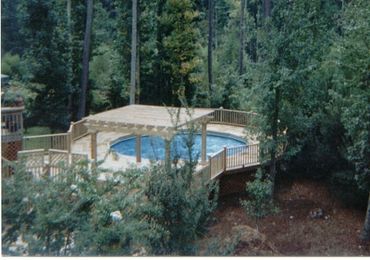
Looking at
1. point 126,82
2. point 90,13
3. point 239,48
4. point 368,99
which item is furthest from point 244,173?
point 239,48

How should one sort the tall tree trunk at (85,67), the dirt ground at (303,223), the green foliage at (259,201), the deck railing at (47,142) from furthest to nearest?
the tall tree trunk at (85,67) < the deck railing at (47,142) < the green foliage at (259,201) < the dirt ground at (303,223)

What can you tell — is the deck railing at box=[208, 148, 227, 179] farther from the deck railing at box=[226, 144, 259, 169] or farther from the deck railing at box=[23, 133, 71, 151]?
the deck railing at box=[23, 133, 71, 151]

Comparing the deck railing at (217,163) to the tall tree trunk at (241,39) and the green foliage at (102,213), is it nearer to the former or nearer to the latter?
the green foliage at (102,213)

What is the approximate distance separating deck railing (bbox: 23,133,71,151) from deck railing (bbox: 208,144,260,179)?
3292 millimetres

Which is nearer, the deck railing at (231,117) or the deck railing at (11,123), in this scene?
the deck railing at (11,123)

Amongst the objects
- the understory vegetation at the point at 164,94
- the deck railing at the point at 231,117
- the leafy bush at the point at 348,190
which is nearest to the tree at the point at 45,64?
the understory vegetation at the point at 164,94

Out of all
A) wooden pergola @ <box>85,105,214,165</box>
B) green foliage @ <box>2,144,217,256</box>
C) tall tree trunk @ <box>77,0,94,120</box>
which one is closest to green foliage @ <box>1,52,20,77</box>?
wooden pergola @ <box>85,105,214,165</box>

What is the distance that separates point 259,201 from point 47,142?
462 centimetres

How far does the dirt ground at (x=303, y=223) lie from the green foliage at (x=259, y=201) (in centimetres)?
27

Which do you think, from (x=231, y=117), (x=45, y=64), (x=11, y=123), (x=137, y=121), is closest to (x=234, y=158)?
(x=137, y=121)

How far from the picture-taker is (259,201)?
1085 centimetres

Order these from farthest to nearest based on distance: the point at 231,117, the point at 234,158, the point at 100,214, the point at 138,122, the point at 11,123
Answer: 1. the point at 231,117
2. the point at 234,158
3. the point at 138,122
4. the point at 11,123
5. the point at 100,214

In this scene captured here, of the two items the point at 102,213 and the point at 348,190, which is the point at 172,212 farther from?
the point at 348,190

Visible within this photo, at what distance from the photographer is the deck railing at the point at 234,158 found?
1181cm
